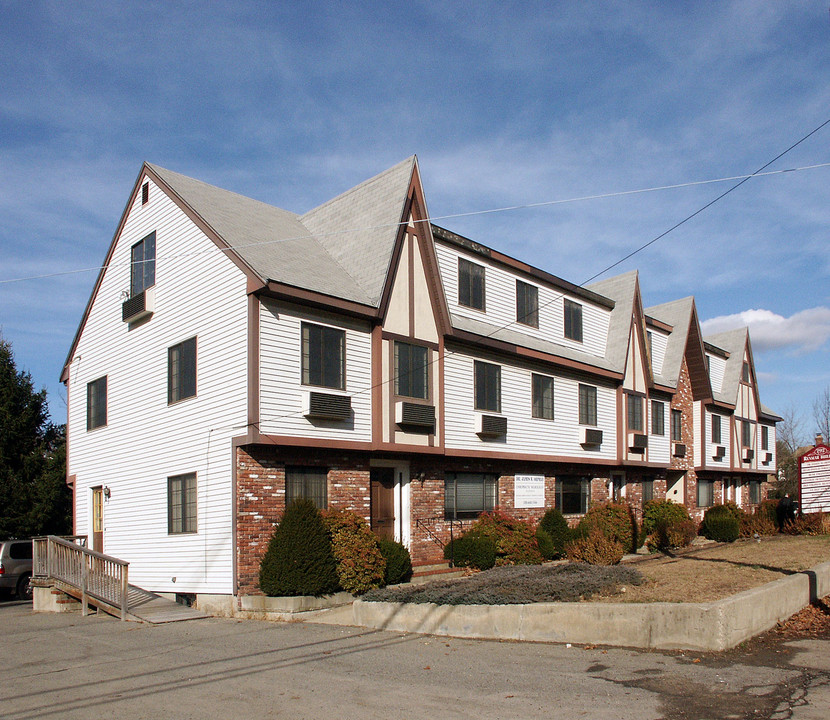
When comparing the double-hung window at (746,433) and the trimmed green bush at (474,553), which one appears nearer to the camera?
the trimmed green bush at (474,553)

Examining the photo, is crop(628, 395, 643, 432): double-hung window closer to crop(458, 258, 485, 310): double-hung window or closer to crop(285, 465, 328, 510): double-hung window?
crop(458, 258, 485, 310): double-hung window

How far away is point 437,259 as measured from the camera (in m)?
20.7

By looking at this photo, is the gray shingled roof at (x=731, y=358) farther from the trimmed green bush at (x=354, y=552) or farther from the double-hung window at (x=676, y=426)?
the trimmed green bush at (x=354, y=552)

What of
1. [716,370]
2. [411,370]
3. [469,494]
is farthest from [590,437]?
[716,370]

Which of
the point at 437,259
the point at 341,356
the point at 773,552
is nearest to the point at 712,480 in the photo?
the point at 773,552

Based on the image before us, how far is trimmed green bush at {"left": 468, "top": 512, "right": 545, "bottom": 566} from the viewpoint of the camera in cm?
2036

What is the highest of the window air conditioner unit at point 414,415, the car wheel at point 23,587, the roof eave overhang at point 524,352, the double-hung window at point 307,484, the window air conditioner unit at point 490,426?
the roof eave overhang at point 524,352

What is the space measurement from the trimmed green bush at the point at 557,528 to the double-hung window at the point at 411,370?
21.6ft

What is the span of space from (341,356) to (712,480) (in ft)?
85.1

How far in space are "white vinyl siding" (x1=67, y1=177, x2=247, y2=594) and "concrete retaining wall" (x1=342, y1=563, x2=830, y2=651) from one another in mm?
4686

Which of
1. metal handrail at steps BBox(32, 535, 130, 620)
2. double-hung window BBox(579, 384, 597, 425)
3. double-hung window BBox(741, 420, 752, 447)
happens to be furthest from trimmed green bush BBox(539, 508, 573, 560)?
double-hung window BBox(741, 420, 752, 447)

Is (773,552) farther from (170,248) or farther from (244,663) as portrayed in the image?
(170,248)

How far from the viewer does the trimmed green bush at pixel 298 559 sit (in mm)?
15594

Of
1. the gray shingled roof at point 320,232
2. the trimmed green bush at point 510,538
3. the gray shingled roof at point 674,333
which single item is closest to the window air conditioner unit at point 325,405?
the gray shingled roof at point 320,232
